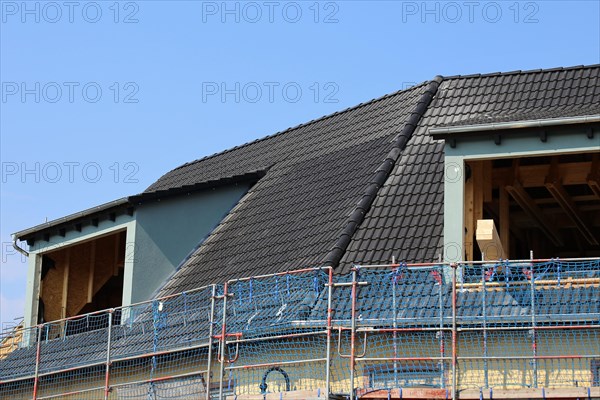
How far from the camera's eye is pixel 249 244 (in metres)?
23.2

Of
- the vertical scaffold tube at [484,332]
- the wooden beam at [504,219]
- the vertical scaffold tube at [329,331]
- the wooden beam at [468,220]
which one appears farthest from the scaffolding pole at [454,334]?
the wooden beam at [504,219]

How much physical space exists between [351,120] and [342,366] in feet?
29.2

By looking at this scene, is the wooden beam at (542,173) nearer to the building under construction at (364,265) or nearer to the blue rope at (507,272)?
the building under construction at (364,265)

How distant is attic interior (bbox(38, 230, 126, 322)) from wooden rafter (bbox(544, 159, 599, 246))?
10.1 meters

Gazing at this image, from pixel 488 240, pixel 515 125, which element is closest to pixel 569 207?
pixel 488 240

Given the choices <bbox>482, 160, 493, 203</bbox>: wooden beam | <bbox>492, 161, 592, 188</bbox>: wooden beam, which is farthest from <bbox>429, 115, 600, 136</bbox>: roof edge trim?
<bbox>492, 161, 592, 188</bbox>: wooden beam

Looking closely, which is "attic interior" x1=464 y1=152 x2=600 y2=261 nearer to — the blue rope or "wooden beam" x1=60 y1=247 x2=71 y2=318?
the blue rope

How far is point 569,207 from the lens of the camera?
69.9 ft

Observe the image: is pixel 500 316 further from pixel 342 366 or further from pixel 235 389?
pixel 235 389

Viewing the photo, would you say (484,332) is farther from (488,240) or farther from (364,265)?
(364,265)

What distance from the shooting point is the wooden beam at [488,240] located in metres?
18.3

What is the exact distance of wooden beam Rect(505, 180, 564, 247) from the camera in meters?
20.3

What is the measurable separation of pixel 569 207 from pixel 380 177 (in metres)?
3.36

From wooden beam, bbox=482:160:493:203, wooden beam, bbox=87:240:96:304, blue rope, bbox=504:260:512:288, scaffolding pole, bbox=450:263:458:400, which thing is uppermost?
wooden beam, bbox=87:240:96:304
